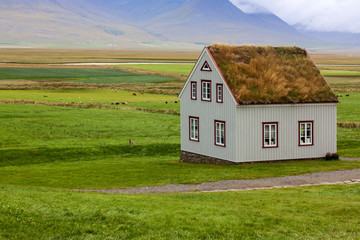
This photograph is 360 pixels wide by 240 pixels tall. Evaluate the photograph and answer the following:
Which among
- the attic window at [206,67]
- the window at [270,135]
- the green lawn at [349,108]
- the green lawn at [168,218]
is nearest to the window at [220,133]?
the window at [270,135]

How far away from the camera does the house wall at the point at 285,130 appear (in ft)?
142

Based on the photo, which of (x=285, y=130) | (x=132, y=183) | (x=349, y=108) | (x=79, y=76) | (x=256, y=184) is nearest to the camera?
(x=256, y=184)

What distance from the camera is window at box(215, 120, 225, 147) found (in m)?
44.7

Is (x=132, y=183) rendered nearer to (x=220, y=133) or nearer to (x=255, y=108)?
(x=220, y=133)

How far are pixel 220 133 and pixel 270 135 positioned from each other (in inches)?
150

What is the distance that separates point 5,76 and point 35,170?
381ft

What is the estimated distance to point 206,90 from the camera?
47.0m

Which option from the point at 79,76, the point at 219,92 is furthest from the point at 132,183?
the point at 79,76

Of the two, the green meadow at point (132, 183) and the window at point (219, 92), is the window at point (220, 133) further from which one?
the green meadow at point (132, 183)

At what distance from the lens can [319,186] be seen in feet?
109

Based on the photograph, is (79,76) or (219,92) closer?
(219,92)

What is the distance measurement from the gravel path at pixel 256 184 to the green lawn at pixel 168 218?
25.5ft

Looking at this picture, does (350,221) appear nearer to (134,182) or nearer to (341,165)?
(134,182)

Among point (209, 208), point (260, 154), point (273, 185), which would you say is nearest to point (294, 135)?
point (260, 154)
